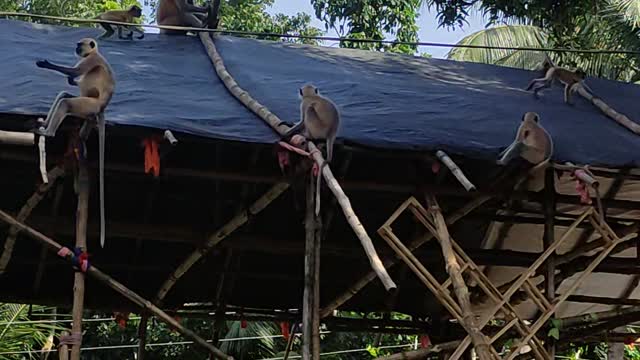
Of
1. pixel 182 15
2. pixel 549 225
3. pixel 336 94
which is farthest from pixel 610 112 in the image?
pixel 182 15

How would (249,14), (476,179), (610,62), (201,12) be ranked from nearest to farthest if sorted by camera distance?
(476,179) → (201,12) → (610,62) → (249,14)

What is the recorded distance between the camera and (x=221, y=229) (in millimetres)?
6770

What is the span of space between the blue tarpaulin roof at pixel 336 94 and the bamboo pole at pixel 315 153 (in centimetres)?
6

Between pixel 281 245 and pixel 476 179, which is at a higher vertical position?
pixel 476 179

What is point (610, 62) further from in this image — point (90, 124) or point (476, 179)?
point (90, 124)

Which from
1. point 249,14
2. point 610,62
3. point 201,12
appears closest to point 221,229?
point 201,12

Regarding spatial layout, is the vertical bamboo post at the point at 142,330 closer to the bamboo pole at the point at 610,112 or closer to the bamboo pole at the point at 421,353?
the bamboo pole at the point at 421,353

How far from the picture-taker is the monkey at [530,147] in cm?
562

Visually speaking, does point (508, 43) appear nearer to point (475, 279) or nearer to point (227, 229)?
point (227, 229)

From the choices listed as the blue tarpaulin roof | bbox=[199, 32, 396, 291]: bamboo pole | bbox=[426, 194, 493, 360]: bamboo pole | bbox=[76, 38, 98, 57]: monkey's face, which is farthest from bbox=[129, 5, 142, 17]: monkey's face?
bbox=[426, 194, 493, 360]: bamboo pole

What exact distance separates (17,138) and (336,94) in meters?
2.49

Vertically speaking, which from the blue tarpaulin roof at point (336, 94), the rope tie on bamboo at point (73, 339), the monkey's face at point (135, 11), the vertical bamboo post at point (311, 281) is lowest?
the rope tie on bamboo at point (73, 339)

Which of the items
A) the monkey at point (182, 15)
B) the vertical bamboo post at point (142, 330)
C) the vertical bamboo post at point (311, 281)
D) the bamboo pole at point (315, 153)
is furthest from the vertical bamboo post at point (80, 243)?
the monkey at point (182, 15)

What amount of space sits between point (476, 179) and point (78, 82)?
107 inches
